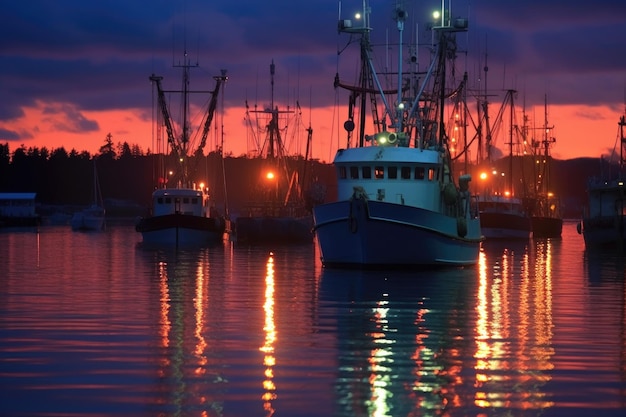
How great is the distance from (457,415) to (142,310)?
14456mm

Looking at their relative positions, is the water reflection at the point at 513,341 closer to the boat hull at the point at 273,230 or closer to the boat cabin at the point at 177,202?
the boat cabin at the point at 177,202

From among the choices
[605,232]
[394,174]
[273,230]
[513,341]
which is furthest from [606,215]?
[513,341]

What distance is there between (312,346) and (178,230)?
178 ft

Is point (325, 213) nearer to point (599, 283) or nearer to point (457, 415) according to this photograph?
point (599, 283)

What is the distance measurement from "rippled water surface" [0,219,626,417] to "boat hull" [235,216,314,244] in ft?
133

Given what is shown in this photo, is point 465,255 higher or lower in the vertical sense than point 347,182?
lower

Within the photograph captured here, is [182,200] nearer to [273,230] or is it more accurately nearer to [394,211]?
[273,230]

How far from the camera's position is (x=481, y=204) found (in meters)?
97.5

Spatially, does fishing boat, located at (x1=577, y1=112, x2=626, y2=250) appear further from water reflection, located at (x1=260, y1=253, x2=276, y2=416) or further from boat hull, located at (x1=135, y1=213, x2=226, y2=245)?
water reflection, located at (x1=260, y1=253, x2=276, y2=416)

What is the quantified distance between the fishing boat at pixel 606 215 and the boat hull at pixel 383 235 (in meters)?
30.5

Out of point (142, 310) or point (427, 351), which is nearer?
point (427, 351)

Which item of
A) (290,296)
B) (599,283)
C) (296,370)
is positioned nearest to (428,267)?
(599,283)

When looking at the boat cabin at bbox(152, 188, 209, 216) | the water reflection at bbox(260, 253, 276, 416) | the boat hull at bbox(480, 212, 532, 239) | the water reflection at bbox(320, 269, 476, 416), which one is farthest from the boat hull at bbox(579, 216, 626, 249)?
the water reflection at bbox(260, 253, 276, 416)

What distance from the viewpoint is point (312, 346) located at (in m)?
21.5
